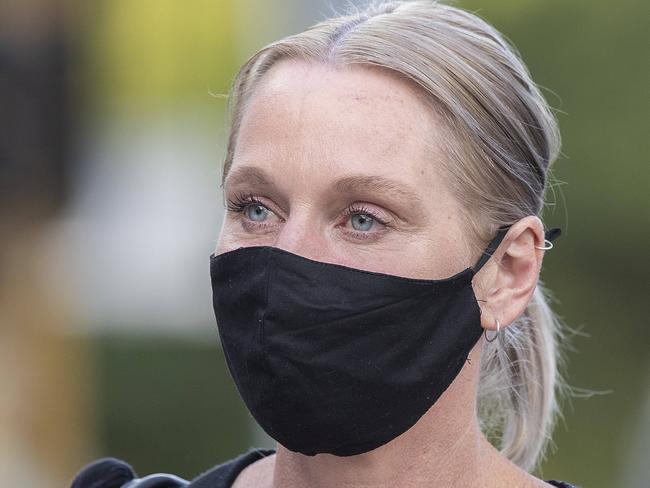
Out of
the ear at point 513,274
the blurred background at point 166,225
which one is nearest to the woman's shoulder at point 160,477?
the ear at point 513,274

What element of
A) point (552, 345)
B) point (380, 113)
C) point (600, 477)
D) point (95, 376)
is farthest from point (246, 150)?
point (95, 376)

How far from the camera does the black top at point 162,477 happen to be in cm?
338

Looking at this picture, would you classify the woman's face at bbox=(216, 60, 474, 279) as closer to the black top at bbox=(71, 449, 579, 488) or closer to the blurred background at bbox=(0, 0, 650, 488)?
the black top at bbox=(71, 449, 579, 488)

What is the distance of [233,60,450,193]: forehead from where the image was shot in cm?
292

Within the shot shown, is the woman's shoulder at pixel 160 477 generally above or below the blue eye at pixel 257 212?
below

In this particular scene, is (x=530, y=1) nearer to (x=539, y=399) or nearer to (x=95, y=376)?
(x=95, y=376)

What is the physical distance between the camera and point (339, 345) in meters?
2.92

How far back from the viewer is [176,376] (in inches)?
385

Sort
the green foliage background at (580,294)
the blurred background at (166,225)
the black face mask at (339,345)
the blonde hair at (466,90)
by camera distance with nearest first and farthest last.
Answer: the black face mask at (339,345)
the blonde hair at (466,90)
the green foliage background at (580,294)
the blurred background at (166,225)

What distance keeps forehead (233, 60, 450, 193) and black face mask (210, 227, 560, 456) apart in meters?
0.23

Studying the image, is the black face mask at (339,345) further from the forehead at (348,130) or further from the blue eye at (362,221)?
the forehead at (348,130)

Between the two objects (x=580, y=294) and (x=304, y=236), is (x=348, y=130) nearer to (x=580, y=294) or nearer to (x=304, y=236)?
(x=304, y=236)

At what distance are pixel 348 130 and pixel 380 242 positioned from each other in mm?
270

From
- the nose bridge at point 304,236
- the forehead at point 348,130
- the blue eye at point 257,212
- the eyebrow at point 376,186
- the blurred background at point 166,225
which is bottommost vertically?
the blurred background at point 166,225
